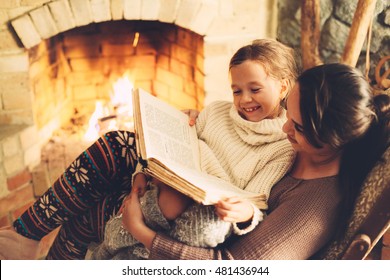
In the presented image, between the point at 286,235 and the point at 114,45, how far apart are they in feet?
5.77

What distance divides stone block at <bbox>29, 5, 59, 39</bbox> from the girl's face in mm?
963

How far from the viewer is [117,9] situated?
193 centimetres

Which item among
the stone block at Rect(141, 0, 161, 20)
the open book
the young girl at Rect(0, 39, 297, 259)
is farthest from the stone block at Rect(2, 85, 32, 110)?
the open book

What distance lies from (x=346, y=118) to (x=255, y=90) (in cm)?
36

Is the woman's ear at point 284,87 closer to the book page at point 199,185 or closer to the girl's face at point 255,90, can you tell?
the girl's face at point 255,90

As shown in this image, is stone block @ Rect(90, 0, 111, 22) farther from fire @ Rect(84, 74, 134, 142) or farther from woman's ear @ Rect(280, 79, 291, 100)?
woman's ear @ Rect(280, 79, 291, 100)

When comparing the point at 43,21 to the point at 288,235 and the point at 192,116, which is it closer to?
the point at 192,116

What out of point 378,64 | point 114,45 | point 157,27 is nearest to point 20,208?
point 114,45

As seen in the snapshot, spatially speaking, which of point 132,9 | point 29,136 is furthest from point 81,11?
point 29,136

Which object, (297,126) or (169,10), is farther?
(169,10)

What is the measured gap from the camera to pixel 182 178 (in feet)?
2.93

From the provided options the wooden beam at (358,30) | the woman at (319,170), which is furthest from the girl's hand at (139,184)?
the wooden beam at (358,30)

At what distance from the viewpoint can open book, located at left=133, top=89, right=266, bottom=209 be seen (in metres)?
0.90
